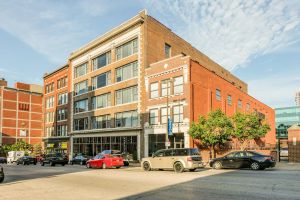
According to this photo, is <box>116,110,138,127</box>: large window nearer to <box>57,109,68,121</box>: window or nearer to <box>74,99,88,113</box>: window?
<box>74,99,88,113</box>: window

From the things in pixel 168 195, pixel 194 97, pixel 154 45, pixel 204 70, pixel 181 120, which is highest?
pixel 154 45

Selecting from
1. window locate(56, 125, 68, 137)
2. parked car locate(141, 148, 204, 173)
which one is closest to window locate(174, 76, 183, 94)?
parked car locate(141, 148, 204, 173)

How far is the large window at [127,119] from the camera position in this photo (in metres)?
42.8

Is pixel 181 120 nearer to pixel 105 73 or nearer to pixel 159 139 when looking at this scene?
pixel 159 139

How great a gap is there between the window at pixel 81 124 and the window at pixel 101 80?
6.07 metres

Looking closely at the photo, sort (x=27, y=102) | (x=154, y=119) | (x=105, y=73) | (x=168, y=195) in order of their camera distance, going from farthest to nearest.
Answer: (x=27, y=102), (x=105, y=73), (x=154, y=119), (x=168, y=195)

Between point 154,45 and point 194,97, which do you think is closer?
point 194,97

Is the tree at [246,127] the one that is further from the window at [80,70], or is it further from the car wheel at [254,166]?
the window at [80,70]

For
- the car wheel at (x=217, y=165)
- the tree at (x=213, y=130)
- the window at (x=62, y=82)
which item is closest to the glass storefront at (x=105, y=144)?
the tree at (x=213, y=130)

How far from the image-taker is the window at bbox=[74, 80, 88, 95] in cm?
5578

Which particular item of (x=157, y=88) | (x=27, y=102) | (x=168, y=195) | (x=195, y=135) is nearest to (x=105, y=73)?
(x=157, y=88)

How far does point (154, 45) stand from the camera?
4294cm

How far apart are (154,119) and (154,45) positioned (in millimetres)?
10364

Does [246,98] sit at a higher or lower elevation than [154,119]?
higher
